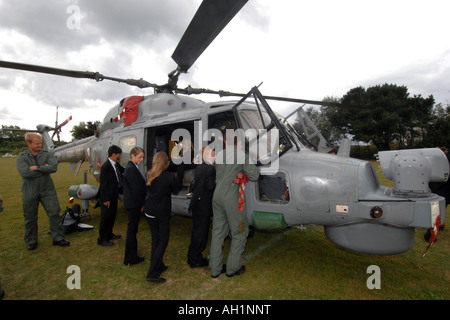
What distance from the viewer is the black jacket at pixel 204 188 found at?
10.9 ft

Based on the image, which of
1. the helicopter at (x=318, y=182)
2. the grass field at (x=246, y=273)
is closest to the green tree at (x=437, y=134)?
the grass field at (x=246, y=273)

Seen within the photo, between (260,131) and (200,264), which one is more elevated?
(260,131)

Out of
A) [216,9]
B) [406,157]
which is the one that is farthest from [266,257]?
[216,9]

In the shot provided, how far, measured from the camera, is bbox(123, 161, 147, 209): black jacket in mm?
3344

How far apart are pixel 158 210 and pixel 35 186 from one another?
2.69 m

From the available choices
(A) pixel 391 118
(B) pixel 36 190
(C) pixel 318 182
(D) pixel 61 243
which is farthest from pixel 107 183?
(A) pixel 391 118

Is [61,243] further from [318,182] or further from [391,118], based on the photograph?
[391,118]

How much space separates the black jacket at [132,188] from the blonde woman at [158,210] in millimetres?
396

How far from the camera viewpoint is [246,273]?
10.8ft

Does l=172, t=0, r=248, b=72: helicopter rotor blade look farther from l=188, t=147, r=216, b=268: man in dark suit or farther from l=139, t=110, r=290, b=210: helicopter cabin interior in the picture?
l=188, t=147, r=216, b=268: man in dark suit

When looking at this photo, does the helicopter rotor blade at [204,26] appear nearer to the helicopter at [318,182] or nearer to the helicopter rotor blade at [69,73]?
the helicopter at [318,182]

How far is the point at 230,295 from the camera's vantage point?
9.22 ft

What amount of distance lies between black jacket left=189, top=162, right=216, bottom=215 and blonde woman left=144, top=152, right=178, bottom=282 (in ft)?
1.30
